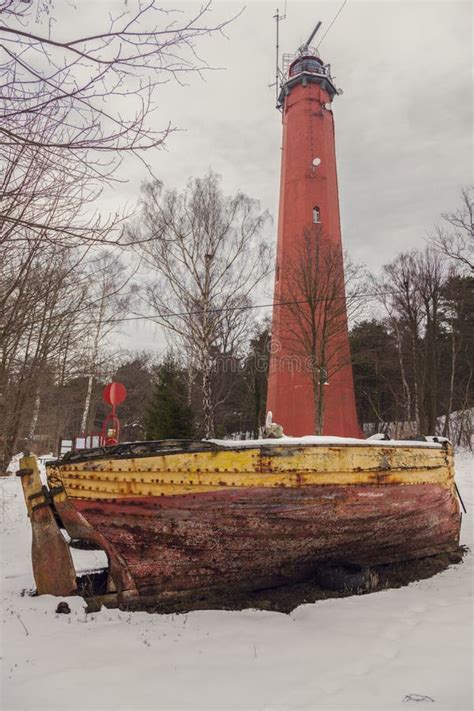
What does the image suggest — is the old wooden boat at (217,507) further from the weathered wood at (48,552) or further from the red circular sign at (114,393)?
the red circular sign at (114,393)

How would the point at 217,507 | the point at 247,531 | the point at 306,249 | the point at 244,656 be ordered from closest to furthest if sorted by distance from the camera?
the point at 244,656, the point at 217,507, the point at 247,531, the point at 306,249

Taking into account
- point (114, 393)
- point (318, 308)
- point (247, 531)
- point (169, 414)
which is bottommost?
point (247, 531)

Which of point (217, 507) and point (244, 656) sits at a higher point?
point (217, 507)

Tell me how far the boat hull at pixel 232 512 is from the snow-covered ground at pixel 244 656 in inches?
18.2

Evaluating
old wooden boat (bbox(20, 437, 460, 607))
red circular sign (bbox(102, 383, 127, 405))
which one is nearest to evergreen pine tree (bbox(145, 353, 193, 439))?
red circular sign (bbox(102, 383, 127, 405))

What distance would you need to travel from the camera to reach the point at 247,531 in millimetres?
4711

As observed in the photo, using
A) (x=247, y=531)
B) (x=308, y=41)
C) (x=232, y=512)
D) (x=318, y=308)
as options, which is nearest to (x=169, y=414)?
(x=318, y=308)

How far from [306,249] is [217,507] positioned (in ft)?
40.7

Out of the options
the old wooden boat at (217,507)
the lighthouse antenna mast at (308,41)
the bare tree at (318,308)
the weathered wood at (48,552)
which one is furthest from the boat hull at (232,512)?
the lighthouse antenna mast at (308,41)

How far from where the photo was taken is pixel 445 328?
A: 29516mm

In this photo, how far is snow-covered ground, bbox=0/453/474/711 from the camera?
9.20 feet

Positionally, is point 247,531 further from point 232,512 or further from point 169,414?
point 169,414

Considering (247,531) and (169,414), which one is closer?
(247,531)

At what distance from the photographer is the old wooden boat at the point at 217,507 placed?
4.34 m
